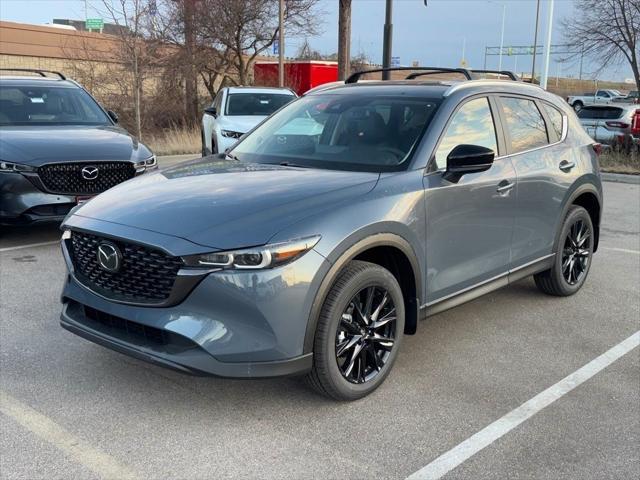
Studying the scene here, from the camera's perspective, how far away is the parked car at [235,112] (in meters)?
11.3

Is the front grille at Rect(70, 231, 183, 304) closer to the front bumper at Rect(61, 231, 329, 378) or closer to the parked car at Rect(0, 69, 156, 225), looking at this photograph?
the front bumper at Rect(61, 231, 329, 378)

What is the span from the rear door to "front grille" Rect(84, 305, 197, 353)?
2.61 metres

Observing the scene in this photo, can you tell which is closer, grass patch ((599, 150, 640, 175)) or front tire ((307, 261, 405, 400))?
front tire ((307, 261, 405, 400))

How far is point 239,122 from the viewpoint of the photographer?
11516 millimetres

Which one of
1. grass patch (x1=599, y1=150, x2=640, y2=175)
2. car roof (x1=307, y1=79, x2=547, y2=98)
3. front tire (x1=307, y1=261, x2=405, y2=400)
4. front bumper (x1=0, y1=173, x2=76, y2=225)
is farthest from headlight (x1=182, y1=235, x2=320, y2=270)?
grass patch (x1=599, y1=150, x2=640, y2=175)

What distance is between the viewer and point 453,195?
4070mm

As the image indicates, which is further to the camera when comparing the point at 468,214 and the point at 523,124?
the point at 523,124

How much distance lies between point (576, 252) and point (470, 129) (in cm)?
195

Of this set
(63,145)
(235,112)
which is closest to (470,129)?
(63,145)

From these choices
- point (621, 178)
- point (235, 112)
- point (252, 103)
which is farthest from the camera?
point (621, 178)

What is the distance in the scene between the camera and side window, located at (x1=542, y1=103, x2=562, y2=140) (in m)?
5.29

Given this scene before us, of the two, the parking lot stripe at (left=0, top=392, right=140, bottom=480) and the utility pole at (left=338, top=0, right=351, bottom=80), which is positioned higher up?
the utility pole at (left=338, top=0, right=351, bottom=80)

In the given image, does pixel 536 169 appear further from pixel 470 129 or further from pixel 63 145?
pixel 63 145

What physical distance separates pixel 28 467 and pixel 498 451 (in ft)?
7.15
